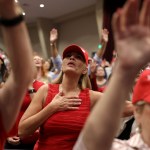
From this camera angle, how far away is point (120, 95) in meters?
0.73

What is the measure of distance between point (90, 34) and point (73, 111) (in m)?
8.93

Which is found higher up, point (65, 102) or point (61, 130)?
point (65, 102)

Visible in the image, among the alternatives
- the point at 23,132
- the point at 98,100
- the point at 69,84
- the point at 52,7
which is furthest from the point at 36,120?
the point at 52,7

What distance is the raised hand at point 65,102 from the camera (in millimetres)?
1661

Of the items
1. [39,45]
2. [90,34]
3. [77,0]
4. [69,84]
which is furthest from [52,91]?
[39,45]

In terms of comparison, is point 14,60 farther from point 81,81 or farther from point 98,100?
point 81,81

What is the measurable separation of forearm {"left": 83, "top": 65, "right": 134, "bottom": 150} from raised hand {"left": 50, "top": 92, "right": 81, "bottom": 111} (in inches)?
36.1

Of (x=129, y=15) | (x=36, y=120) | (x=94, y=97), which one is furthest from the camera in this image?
(x=94, y=97)

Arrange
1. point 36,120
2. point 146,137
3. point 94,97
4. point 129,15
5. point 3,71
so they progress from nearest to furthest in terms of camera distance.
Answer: point 129,15
point 146,137
point 36,120
point 94,97
point 3,71

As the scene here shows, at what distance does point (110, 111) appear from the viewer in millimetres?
730

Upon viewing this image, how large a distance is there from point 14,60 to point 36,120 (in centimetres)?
80

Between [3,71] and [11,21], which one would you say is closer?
[11,21]

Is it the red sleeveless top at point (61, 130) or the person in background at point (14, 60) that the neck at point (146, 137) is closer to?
the person in background at point (14, 60)

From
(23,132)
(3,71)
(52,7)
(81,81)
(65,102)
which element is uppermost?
(52,7)
